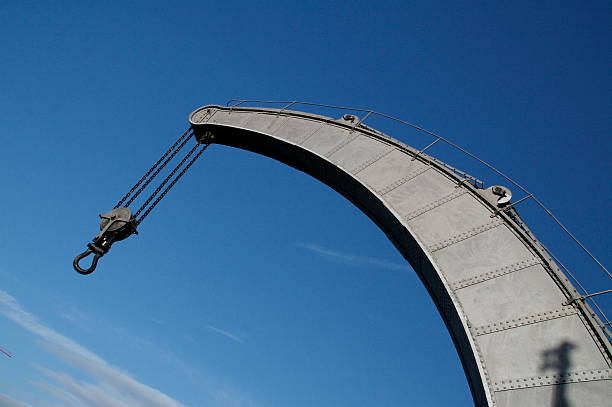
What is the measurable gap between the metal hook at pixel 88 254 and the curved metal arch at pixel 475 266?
15.1ft

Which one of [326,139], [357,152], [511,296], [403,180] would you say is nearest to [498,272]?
[511,296]

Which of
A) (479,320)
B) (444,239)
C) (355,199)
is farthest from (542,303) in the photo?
(355,199)

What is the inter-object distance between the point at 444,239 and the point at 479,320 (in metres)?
1.46

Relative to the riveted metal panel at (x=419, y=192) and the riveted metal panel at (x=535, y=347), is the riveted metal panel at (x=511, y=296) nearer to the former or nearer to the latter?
the riveted metal panel at (x=535, y=347)

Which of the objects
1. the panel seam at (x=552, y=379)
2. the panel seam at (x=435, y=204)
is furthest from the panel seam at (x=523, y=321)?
the panel seam at (x=435, y=204)

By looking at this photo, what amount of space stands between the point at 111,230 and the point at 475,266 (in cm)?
717

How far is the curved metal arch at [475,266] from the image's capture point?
187 inches

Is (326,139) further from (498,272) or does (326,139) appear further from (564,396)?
(564,396)

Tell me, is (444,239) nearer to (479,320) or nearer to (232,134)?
(479,320)

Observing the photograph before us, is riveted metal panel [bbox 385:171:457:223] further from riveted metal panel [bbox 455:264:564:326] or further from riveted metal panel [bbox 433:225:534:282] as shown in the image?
riveted metal panel [bbox 455:264:564:326]

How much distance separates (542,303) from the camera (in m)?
5.33

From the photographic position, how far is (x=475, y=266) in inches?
237

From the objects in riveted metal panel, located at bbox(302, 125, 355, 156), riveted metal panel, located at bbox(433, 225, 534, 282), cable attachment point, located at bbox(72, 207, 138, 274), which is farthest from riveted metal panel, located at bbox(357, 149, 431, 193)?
cable attachment point, located at bbox(72, 207, 138, 274)

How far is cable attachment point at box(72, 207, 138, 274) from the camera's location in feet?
25.6
